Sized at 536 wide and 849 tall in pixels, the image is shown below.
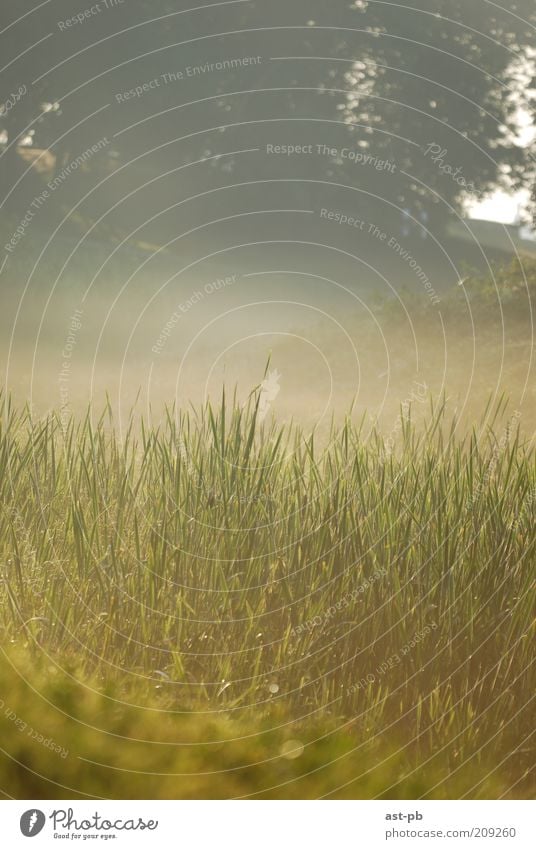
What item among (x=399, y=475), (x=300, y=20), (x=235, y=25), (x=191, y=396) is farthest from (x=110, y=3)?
(x=399, y=475)

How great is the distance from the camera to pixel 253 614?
5.71ft

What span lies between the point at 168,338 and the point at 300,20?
3.35 feet

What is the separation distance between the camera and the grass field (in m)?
1.68

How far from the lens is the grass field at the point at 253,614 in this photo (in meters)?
1.68

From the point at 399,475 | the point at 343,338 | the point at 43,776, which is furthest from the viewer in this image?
the point at 343,338

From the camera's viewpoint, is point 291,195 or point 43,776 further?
point 291,195

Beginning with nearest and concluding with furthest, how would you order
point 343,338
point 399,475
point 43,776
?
point 43,776
point 399,475
point 343,338

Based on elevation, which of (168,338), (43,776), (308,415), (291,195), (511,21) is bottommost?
(43,776)

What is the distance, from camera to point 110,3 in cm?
200

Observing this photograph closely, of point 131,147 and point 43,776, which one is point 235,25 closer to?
point 131,147

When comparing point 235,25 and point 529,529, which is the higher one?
point 235,25
